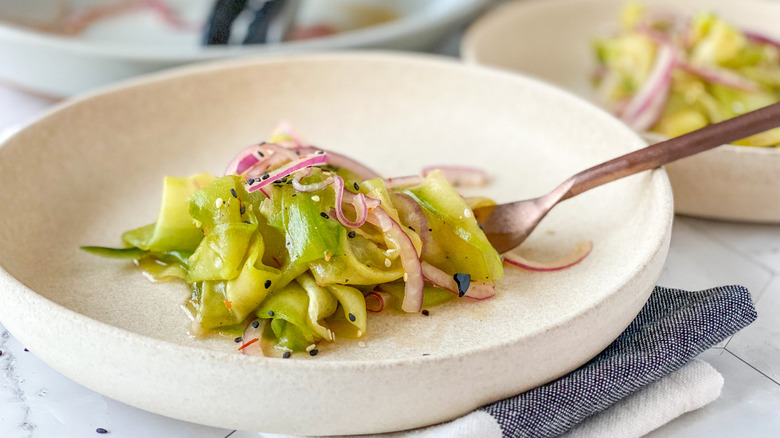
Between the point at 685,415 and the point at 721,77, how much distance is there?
124cm

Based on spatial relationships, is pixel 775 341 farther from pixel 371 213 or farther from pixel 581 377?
pixel 371 213

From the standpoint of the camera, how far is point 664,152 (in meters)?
1.57

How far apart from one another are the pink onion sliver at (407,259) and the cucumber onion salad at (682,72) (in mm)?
1093

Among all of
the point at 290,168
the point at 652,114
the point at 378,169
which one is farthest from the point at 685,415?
the point at 652,114

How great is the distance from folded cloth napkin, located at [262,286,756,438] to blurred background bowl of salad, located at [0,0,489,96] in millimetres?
1397

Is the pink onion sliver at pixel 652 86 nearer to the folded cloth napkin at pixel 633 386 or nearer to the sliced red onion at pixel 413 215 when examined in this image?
the folded cloth napkin at pixel 633 386

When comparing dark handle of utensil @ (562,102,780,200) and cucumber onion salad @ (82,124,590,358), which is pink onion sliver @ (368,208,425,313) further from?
dark handle of utensil @ (562,102,780,200)

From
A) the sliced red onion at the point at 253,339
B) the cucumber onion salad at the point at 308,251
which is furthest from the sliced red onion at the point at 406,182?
the sliced red onion at the point at 253,339

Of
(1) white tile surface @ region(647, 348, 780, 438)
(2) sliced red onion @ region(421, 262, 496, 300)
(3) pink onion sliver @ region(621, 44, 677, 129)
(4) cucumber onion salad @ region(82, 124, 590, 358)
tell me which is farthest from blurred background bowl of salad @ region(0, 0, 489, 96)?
(1) white tile surface @ region(647, 348, 780, 438)

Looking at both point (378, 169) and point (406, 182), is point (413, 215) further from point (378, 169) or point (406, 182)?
point (378, 169)

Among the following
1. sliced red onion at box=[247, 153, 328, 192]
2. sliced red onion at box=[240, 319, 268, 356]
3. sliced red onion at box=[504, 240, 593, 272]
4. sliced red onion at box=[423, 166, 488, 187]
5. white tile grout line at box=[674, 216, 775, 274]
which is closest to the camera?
sliced red onion at box=[240, 319, 268, 356]

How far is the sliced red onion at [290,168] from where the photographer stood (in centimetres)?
137

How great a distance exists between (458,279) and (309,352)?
0.32 meters

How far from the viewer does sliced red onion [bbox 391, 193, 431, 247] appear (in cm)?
141
